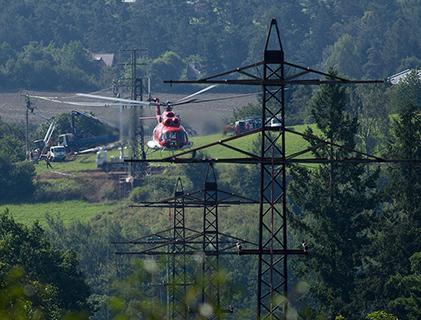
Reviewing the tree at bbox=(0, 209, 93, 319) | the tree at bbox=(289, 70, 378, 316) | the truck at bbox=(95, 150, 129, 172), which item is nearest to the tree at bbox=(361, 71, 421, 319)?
the tree at bbox=(289, 70, 378, 316)

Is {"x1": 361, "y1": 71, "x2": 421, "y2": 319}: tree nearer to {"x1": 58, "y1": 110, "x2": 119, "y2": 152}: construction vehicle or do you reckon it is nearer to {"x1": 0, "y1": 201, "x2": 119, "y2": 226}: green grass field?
{"x1": 0, "y1": 201, "x2": 119, "y2": 226}: green grass field

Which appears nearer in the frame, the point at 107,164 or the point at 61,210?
the point at 61,210

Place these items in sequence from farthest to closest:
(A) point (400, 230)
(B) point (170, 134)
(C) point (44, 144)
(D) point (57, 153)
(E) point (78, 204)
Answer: (C) point (44, 144) < (D) point (57, 153) < (E) point (78, 204) < (B) point (170, 134) < (A) point (400, 230)

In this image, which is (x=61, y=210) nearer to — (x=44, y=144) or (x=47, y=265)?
(x=44, y=144)

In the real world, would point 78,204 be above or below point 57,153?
below

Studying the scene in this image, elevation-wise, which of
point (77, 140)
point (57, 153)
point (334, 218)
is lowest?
point (57, 153)

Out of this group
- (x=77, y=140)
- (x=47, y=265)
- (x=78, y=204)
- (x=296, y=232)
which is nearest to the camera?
(x=296, y=232)

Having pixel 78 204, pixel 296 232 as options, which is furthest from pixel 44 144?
pixel 296 232
